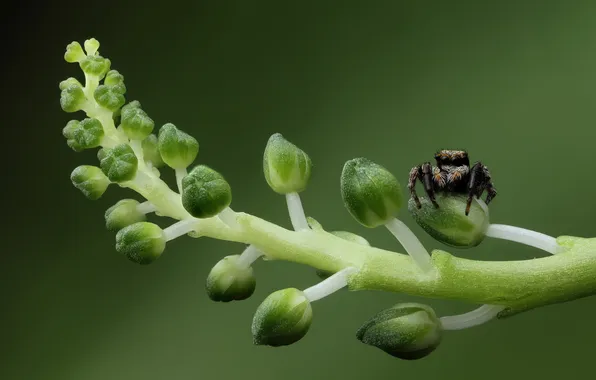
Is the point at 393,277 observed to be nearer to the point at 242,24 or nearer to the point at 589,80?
the point at 589,80

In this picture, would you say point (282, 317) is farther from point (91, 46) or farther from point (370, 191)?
point (91, 46)

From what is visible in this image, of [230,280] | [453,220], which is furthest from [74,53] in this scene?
[453,220]

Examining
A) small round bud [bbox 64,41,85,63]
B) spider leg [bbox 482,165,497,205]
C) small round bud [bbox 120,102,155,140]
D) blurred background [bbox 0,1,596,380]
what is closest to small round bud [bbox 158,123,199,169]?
small round bud [bbox 120,102,155,140]

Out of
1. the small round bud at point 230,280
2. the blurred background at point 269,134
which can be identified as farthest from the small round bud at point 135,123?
the blurred background at point 269,134

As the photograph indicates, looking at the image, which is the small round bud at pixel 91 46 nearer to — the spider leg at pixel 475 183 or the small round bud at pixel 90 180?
the small round bud at pixel 90 180

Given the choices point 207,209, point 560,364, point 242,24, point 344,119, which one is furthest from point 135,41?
point 207,209

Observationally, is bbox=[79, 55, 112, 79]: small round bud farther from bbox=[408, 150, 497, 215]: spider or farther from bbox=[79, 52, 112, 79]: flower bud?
bbox=[408, 150, 497, 215]: spider
